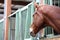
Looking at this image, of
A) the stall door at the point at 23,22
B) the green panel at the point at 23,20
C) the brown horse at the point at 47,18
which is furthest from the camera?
the green panel at the point at 23,20

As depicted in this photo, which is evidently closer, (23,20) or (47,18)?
(47,18)

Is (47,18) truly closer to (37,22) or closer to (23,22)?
(37,22)

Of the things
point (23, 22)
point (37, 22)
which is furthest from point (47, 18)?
point (23, 22)

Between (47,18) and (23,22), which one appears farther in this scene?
(23,22)

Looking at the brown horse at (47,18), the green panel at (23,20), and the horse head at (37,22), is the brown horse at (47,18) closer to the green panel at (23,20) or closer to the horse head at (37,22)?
the horse head at (37,22)

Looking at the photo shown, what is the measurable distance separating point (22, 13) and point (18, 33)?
37 centimetres

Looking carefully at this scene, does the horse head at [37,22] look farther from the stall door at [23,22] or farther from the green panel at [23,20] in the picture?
the green panel at [23,20]

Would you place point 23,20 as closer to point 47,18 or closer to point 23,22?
point 23,22

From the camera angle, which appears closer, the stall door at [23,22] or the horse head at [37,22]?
the horse head at [37,22]

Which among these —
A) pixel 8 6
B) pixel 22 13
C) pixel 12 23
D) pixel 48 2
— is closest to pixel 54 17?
pixel 48 2

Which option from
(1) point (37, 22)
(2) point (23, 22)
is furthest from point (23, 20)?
(1) point (37, 22)

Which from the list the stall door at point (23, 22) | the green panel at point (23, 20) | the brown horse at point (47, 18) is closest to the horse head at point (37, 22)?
the brown horse at point (47, 18)

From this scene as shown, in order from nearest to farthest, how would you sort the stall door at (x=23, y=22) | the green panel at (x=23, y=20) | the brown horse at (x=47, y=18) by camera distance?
the brown horse at (x=47, y=18) → the stall door at (x=23, y=22) → the green panel at (x=23, y=20)

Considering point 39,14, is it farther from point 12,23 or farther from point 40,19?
point 12,23
